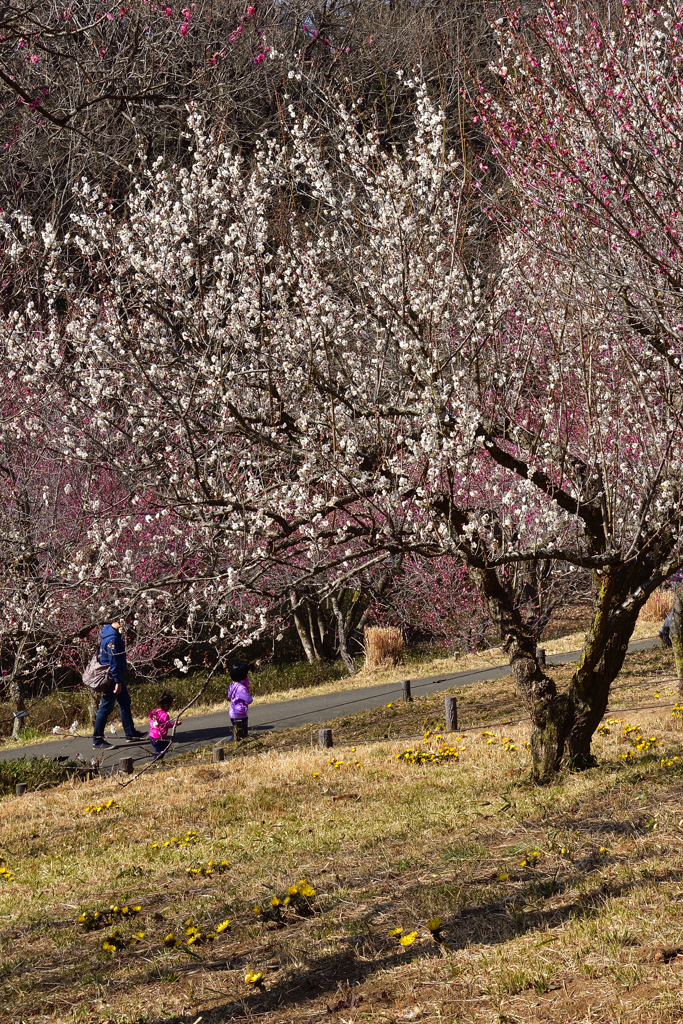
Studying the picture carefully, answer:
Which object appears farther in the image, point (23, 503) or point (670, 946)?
point (23, 503)

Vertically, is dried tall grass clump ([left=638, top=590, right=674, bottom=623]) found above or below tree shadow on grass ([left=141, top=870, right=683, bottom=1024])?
above

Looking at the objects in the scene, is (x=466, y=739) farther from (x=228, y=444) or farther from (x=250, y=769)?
(x=228, y=444)

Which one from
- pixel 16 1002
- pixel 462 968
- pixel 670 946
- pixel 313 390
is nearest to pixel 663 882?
pixel 670 946

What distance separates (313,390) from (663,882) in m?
4.37

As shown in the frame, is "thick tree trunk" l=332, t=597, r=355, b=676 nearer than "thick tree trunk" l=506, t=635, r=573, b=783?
No

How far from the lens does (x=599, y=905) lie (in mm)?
4727

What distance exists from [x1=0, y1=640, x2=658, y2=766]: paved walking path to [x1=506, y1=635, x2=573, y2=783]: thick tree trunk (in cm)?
649

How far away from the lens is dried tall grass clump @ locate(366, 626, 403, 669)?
19016mm

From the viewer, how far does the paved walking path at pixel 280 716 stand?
1338cm

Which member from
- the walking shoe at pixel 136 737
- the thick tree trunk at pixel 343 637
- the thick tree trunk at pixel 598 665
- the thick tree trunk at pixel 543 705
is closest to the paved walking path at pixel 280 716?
the walking shoe at pixel 136 737

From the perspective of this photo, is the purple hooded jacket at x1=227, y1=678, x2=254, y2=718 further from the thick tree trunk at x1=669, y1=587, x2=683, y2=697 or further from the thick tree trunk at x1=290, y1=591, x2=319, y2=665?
the thick tree trunk at x1=290, y1=591, x2=319, y2=665

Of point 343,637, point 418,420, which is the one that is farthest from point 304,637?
point 418,420

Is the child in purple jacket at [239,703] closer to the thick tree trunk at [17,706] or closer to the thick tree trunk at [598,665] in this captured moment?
the thick tree trunk at [17,706]

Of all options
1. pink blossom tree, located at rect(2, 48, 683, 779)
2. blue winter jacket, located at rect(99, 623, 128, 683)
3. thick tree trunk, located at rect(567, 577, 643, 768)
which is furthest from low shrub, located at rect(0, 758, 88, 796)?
thick tree trunk, located at rect(567, 577, 643, 768)
